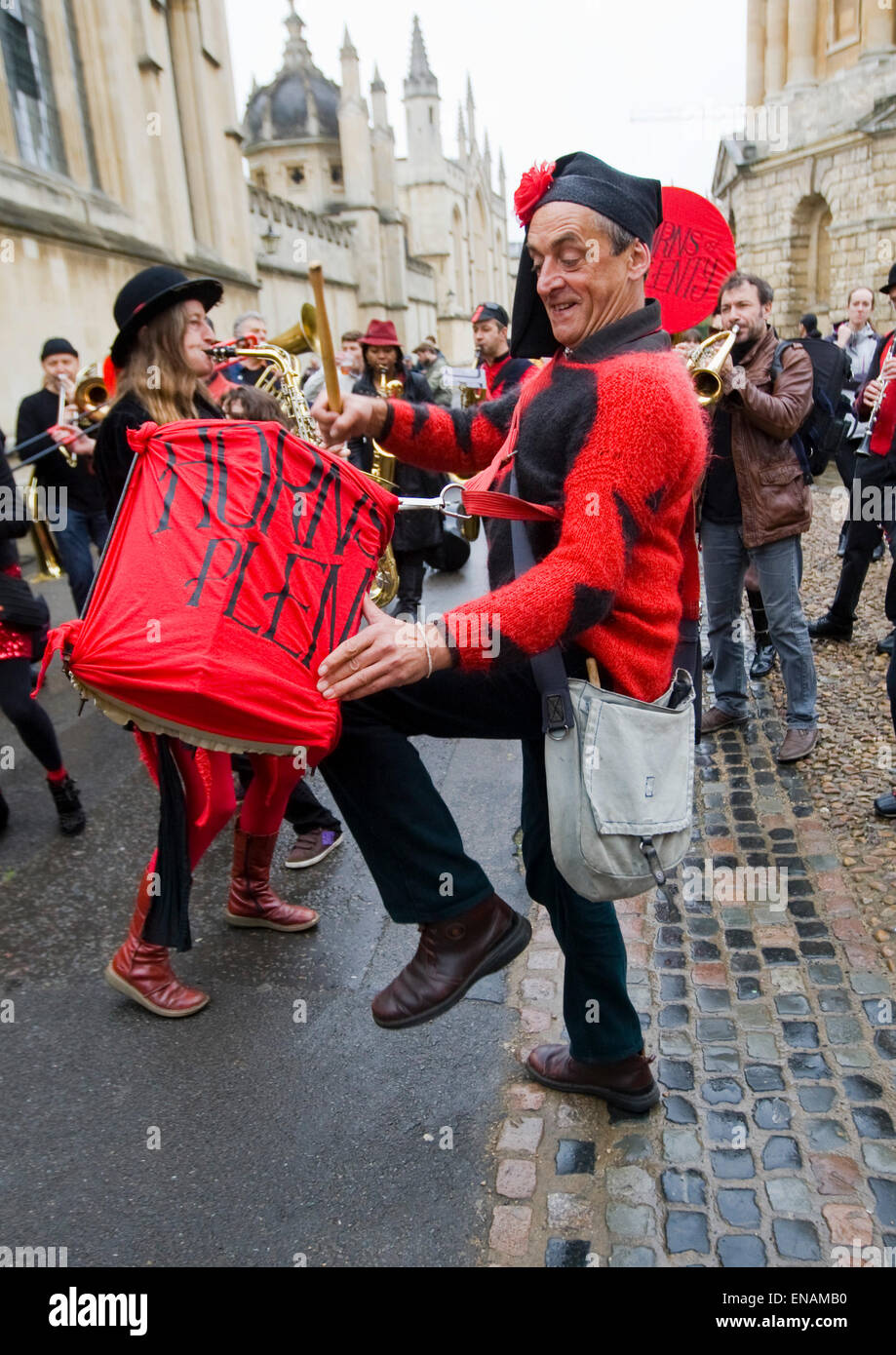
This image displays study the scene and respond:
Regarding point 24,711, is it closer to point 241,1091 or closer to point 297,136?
point 241,1091

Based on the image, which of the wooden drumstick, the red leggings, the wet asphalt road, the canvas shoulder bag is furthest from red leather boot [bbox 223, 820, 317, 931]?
the wooden drumstick

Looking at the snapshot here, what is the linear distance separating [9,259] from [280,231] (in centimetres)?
1775

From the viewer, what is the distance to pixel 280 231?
27812 millimetres

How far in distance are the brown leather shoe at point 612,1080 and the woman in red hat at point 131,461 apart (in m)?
1.22

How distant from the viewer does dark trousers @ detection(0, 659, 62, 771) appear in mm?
4414

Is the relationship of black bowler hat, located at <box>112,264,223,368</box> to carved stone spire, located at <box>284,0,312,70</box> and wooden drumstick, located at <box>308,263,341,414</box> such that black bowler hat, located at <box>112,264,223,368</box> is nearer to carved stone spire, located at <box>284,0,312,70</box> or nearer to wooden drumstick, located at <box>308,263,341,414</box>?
wooden drumstick, located at <box>308,263,341,414</box>

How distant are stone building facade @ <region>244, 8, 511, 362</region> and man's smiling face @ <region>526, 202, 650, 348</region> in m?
24.6

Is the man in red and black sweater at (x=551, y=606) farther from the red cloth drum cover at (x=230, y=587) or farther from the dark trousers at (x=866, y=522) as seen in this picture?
the dark trousers at (x=866, y=522)

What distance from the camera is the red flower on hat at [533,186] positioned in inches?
82.4

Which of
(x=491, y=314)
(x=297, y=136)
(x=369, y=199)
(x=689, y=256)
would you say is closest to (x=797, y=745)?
(x=689, y=256)

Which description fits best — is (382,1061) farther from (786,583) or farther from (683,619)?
(786,583)

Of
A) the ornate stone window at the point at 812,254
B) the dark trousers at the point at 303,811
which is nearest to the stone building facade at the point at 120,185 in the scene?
the dark trousers at the point at 303,811

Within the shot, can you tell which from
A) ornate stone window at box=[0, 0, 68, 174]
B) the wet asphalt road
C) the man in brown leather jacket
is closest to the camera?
the wet asphalt road
